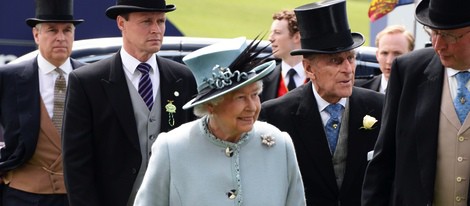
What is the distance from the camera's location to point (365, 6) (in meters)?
23.3

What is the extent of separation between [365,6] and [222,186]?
1766 cm

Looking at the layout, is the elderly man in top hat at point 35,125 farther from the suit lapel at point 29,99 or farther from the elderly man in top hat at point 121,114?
the elderly man in top hat at point 121,114

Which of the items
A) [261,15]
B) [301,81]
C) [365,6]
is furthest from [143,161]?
[365,6]

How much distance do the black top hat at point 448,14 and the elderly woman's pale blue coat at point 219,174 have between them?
980 millimetres

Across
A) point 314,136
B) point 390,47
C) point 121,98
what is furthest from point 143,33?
point 390,47

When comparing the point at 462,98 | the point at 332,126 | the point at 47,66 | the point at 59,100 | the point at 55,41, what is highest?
the point at 462,98

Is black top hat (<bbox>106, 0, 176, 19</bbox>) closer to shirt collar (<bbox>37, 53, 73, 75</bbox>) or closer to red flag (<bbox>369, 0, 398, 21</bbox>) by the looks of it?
shirt collar (<bbox>37, 53, 73, 75</bbox>)

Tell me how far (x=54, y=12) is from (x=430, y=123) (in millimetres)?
Answer: 3756

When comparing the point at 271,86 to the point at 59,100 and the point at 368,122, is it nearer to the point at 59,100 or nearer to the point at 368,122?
the point at 59,100

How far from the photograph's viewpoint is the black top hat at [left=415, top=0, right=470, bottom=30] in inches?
244

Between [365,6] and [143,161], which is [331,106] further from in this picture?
[365,6]

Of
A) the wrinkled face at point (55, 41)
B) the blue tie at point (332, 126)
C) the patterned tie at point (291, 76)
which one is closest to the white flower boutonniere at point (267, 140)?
the blue tie at point (332, 126)

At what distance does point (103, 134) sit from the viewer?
7676 mm

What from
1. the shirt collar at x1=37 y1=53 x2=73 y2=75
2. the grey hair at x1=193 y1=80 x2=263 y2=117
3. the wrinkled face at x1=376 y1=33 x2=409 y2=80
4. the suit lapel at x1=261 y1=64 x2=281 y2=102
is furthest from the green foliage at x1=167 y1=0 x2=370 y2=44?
the grey hair at x1=193 y1=80 x2=263 y2=117
